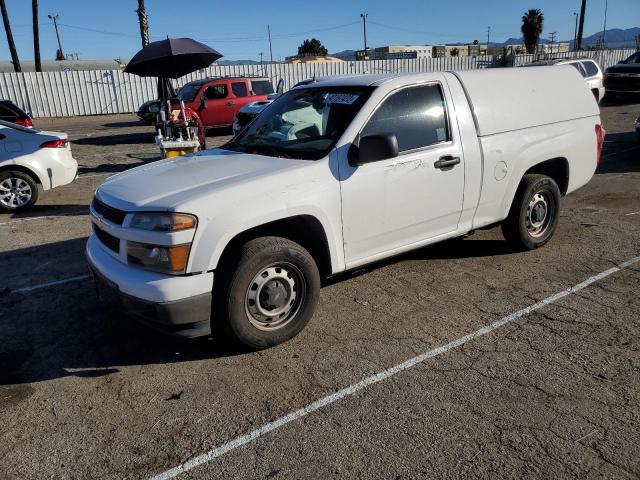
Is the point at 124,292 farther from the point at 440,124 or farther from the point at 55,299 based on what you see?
the point at 440,124

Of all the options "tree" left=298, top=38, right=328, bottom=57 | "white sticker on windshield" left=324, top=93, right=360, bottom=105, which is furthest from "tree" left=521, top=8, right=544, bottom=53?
A: "white sticker on windshield" left=324, top=93, right=360, bottom=105

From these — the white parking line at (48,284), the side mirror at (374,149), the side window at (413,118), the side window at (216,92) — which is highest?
the side window at (216,92)

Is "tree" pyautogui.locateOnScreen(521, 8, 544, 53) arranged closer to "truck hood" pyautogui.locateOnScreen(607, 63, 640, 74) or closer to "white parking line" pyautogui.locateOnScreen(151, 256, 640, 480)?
"truck hood" pyautogui.locateOnScreen(607, 63, 640, 74)

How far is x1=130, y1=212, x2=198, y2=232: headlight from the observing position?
3.27 meters

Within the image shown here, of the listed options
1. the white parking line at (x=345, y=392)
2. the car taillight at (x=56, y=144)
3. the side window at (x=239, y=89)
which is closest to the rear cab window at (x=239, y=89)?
the side window at (x=239, y=89)

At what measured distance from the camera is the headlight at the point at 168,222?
10.7 ft

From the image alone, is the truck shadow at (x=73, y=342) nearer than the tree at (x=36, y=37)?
Yes

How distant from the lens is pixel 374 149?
3.81m

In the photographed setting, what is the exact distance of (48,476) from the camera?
2.67 metres

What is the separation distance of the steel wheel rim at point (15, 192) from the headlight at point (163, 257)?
575cm

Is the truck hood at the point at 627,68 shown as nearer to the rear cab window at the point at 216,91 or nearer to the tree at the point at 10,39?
the rear cab window at the point at 216,91

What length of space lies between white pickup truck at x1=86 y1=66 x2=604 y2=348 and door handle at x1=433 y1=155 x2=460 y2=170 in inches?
0.4

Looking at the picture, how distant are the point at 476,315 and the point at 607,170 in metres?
7.14

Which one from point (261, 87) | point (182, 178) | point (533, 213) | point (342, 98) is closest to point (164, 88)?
point (342, 98)
